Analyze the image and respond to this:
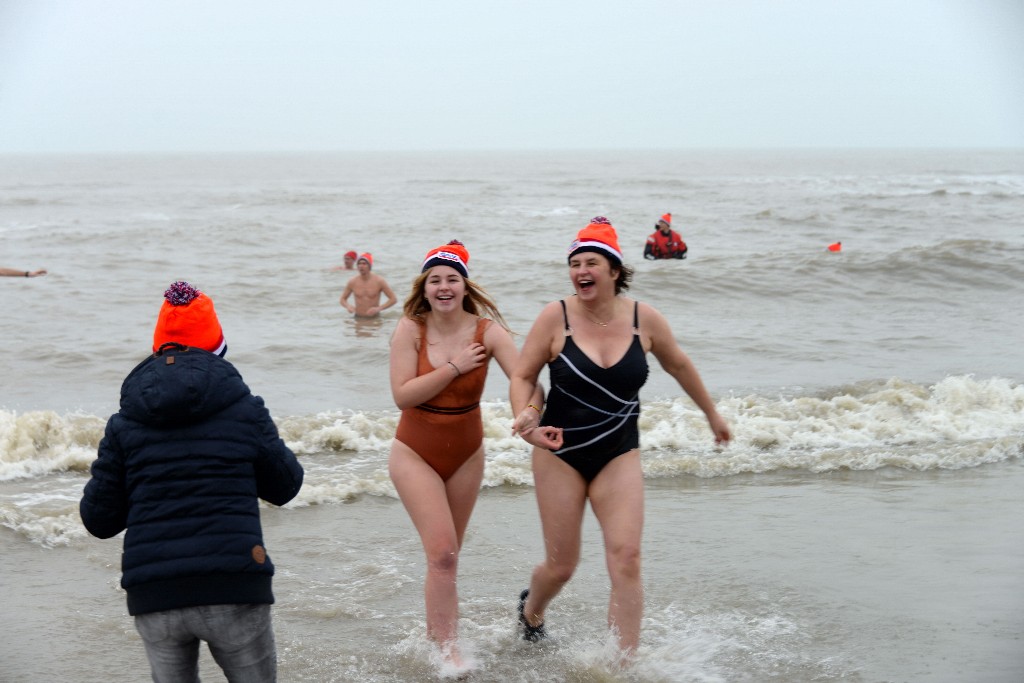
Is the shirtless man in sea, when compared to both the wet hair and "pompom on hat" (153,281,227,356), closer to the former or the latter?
the wet hair

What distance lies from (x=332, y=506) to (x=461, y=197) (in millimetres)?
45280

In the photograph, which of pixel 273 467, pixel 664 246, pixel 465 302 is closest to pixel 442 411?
pixel 465 302

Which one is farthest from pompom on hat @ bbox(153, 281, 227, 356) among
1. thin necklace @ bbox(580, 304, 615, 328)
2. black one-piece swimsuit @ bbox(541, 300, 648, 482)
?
thin necklace @ bbox(580, 304, 615, 328)

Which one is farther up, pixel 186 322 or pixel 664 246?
pixel 186 322

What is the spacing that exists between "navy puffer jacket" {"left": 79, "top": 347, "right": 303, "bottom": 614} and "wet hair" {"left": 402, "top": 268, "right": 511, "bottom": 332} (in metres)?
1.76

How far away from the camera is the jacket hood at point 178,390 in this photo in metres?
3.04

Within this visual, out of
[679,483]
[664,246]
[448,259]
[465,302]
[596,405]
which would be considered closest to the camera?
[596,405]

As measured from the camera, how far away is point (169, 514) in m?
3.05

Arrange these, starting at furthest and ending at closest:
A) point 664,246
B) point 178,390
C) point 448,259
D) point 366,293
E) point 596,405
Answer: point 664,246, point 366,293, point 448,259, point 596,405, point 178,390

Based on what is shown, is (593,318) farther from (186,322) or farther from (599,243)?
(186,322)

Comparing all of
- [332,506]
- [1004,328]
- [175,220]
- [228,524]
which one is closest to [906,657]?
[228,524]

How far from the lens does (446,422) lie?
474cm

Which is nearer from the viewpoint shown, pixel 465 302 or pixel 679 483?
pixel 465 302

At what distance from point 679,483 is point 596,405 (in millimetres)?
3688
